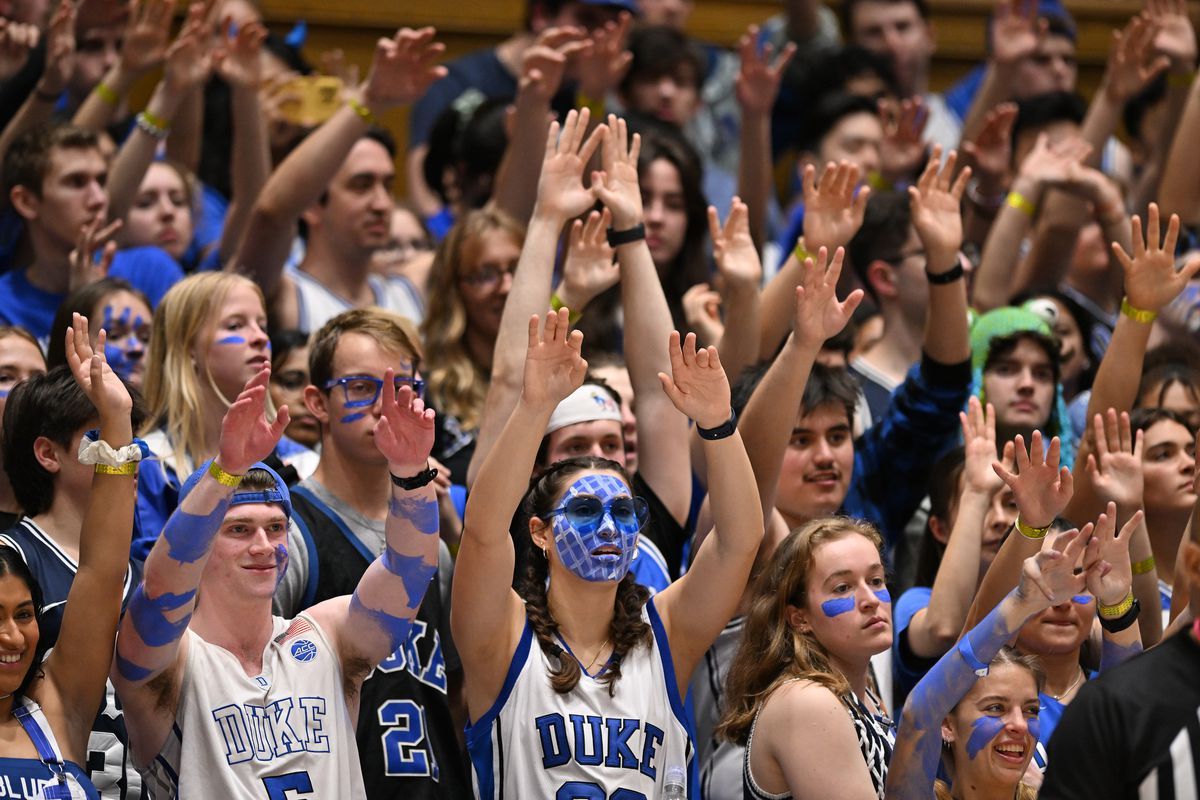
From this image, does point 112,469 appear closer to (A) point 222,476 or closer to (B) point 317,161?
(A) point 222,476

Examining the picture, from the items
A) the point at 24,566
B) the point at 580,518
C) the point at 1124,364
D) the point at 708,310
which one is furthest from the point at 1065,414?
the point at 24,566

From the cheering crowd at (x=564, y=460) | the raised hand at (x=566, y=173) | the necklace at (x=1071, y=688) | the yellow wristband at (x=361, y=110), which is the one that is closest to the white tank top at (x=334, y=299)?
the cheering crowd at (x=564, y=460)

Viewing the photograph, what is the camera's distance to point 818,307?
4.57 meters

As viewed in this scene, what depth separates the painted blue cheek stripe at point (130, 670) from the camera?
374 cm

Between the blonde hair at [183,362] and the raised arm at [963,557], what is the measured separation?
6.65ft

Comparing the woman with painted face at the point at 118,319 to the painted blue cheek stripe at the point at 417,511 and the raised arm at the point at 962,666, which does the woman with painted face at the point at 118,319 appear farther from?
the raised arm at the point at 962,666

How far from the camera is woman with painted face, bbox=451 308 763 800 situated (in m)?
4.02

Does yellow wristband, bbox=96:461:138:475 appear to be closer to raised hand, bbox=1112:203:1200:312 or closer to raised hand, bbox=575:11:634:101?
raised hand, bbox=1112:203:1200:312

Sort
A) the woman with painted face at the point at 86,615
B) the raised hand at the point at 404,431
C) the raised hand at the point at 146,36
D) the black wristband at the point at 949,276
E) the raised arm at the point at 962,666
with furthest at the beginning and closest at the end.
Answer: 1. the raised hand at the point at 146,36
2. the black wristband at the point at 949,276
3. the raised arm at the point at 962,666
4. the raised hand at the point at 404,431
5. the woman with painted face at the point at 86,615

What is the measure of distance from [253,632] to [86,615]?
1.29 ft

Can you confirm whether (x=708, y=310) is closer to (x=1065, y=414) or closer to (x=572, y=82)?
(x=1065, y=414)

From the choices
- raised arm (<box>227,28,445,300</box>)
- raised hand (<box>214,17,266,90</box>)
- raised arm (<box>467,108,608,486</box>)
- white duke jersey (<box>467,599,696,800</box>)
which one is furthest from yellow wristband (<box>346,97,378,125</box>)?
white duke jersey (<box>467,599,696,800</box>)

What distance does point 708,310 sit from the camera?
5.89 metres

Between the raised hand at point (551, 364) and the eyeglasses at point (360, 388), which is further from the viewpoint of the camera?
the eyeglasses at point (360, 388)
